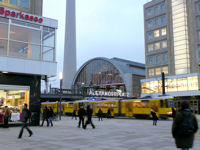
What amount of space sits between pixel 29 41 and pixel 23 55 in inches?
68.3

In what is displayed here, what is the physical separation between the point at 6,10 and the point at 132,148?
14695 mm

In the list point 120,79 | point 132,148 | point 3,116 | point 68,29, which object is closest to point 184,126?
point 132,148

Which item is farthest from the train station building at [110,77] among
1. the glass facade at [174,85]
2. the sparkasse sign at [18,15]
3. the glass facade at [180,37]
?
the sparkasse sign at [18,15]

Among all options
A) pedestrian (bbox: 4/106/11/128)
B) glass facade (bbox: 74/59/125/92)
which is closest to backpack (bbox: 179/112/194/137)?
pedestrian (bbox: 4/106/11/128)

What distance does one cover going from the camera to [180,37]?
5466 cm

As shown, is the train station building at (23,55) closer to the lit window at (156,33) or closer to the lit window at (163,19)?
the lit window at (156,33)

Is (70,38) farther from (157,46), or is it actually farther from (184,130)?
(184,130)

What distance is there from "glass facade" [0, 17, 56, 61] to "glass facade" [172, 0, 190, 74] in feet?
128

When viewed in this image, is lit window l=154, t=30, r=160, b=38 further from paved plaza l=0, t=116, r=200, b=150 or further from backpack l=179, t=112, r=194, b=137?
backpack l=179, t=112, r=194, b=137

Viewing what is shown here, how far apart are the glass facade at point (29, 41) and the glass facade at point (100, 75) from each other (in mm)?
69788

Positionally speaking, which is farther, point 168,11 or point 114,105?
point 168,11

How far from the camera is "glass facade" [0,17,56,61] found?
1931cm

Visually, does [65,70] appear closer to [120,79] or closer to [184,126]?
[120,79]

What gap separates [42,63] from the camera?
1992 cm
